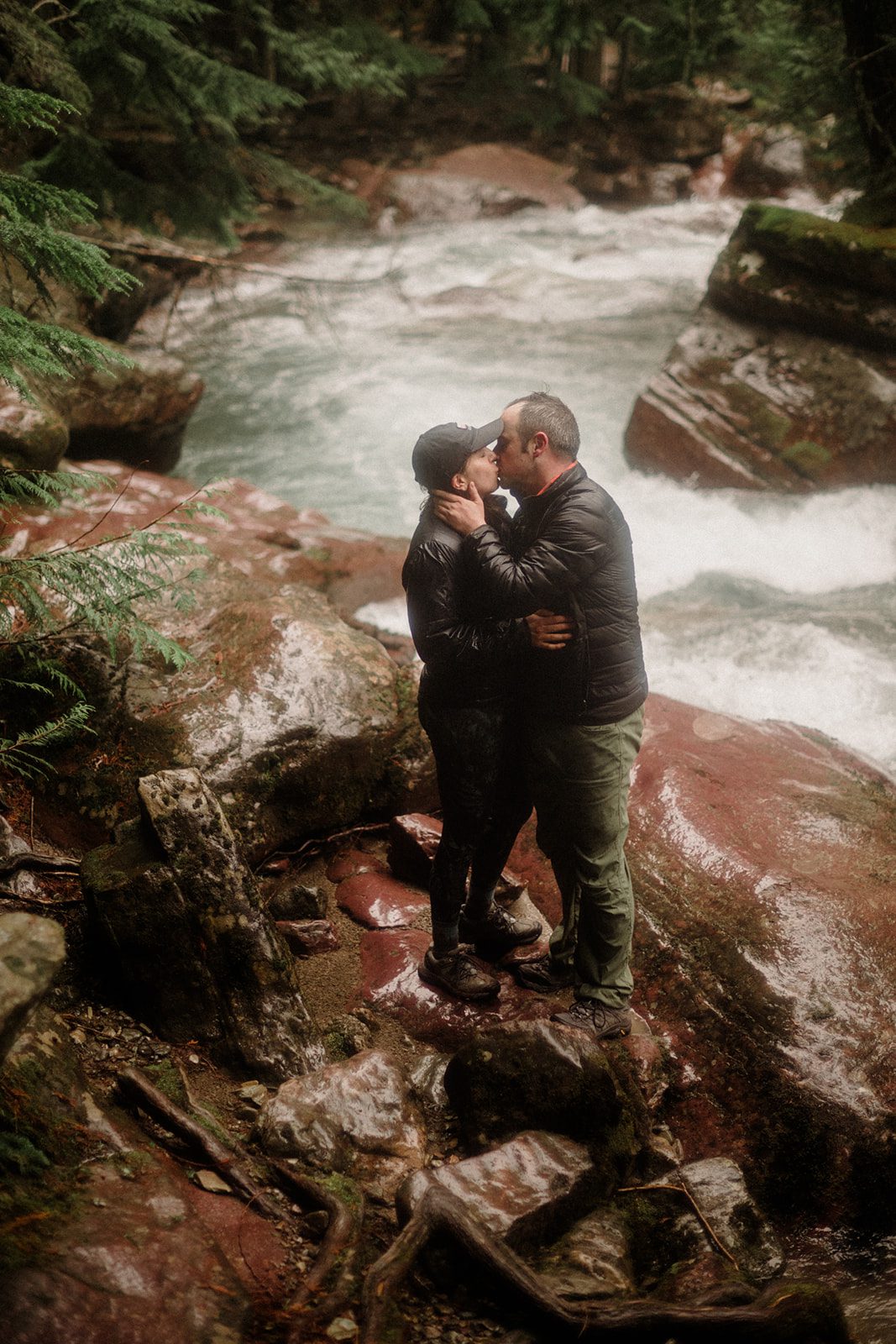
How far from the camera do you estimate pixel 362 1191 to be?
124 inches

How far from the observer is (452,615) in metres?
3.54

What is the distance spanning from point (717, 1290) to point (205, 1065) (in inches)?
81.0

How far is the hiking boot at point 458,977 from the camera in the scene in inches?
163

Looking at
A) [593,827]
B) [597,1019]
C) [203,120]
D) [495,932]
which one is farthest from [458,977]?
[203,120]

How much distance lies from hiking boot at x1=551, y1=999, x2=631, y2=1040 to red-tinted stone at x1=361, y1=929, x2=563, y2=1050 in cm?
14

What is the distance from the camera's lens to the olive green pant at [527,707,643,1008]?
372 cm

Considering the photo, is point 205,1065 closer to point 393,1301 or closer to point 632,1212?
point 393,1301

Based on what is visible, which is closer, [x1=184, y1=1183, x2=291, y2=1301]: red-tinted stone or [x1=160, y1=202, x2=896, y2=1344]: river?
[x1=184, y1=1183, x2=291, y2=1301]: red-tinted stone

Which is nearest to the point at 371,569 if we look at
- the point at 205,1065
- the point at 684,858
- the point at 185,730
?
the point at 185,730

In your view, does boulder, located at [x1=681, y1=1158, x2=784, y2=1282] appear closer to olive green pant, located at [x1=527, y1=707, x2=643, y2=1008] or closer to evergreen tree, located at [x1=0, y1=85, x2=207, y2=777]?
olive green pant, located at [x1=527, y1=707, x2=643, y2=1008]

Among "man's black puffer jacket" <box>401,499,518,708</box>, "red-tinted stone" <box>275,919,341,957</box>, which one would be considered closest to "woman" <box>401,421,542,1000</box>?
"man's black puffer jacket" <box>401,499,518,708</box>

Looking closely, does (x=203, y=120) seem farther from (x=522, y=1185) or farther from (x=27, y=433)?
(x=522, y=1185)

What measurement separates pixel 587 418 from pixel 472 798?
9.97 m

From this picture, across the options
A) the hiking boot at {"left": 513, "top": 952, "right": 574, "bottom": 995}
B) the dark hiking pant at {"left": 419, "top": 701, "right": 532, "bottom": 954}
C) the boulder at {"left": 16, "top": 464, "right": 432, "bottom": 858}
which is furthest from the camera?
the boulder at {"left": 16, "top": 464, "right": 432, "bottom": 858}
